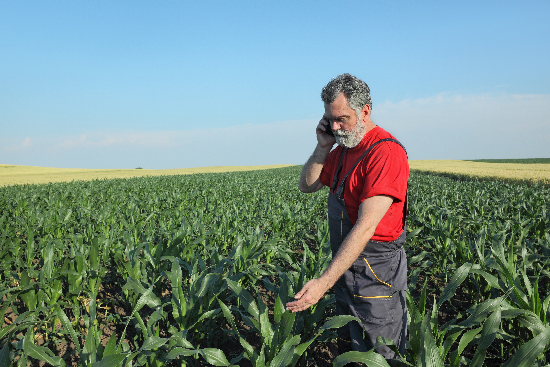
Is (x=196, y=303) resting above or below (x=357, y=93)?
below

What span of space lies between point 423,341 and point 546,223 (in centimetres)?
612

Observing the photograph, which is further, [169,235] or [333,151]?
[169,235]

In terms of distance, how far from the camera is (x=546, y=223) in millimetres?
6277

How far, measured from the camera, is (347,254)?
1789 millimetres

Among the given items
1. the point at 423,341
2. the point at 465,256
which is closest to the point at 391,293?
the point at 423,341

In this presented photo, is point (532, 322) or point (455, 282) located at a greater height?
point (455, 282)

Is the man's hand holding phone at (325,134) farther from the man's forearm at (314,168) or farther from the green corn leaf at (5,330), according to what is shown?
the green corn leaf at (5,330)

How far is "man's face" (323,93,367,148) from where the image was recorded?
1.99 meters

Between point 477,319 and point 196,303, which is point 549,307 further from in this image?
point 196,303

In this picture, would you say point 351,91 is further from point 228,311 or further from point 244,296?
point 228,311

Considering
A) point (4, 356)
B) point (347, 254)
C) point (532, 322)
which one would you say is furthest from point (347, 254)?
point (4, 356)

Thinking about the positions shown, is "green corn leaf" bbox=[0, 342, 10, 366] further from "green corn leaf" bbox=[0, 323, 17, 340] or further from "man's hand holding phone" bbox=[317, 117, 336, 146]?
"man's hand holding phone" bbox=[317, 117, 336, 146]

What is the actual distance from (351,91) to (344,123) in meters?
0.19

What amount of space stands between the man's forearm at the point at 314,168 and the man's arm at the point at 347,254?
0.65m
